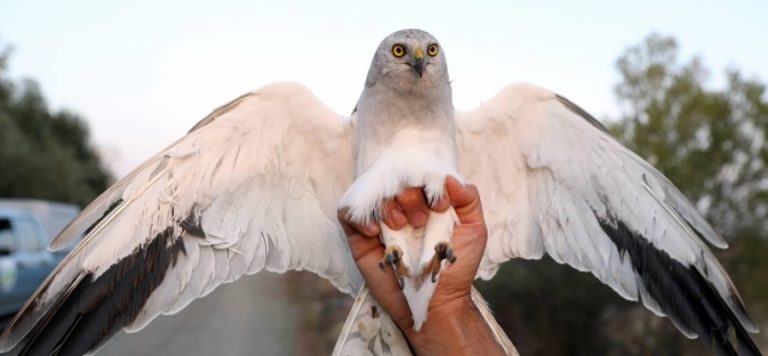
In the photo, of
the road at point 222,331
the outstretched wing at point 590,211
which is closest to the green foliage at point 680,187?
the road at point 222,331

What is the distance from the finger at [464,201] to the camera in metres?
3.85

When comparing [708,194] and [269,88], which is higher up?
[269,88]

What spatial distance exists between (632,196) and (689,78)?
945 cm

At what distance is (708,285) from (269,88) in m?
2.85

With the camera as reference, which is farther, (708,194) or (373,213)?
(708,194)

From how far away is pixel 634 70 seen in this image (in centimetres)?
1284

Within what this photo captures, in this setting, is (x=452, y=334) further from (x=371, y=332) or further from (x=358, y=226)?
(x=358, y=226)

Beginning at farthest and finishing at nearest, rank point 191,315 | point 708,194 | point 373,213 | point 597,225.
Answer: point 191,315, point 708,194, point 597,225, point 373,213

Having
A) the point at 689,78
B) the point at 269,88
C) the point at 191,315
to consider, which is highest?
the point at 269,88

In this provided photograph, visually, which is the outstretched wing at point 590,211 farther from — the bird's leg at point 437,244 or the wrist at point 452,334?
the wrist at point 452,334

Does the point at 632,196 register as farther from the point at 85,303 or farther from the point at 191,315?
the point at 191,315

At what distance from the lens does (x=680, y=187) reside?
1185cm

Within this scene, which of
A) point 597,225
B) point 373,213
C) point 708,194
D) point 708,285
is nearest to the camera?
point 373,213

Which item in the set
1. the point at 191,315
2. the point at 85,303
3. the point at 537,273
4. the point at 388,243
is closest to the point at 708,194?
the point at 537,273
